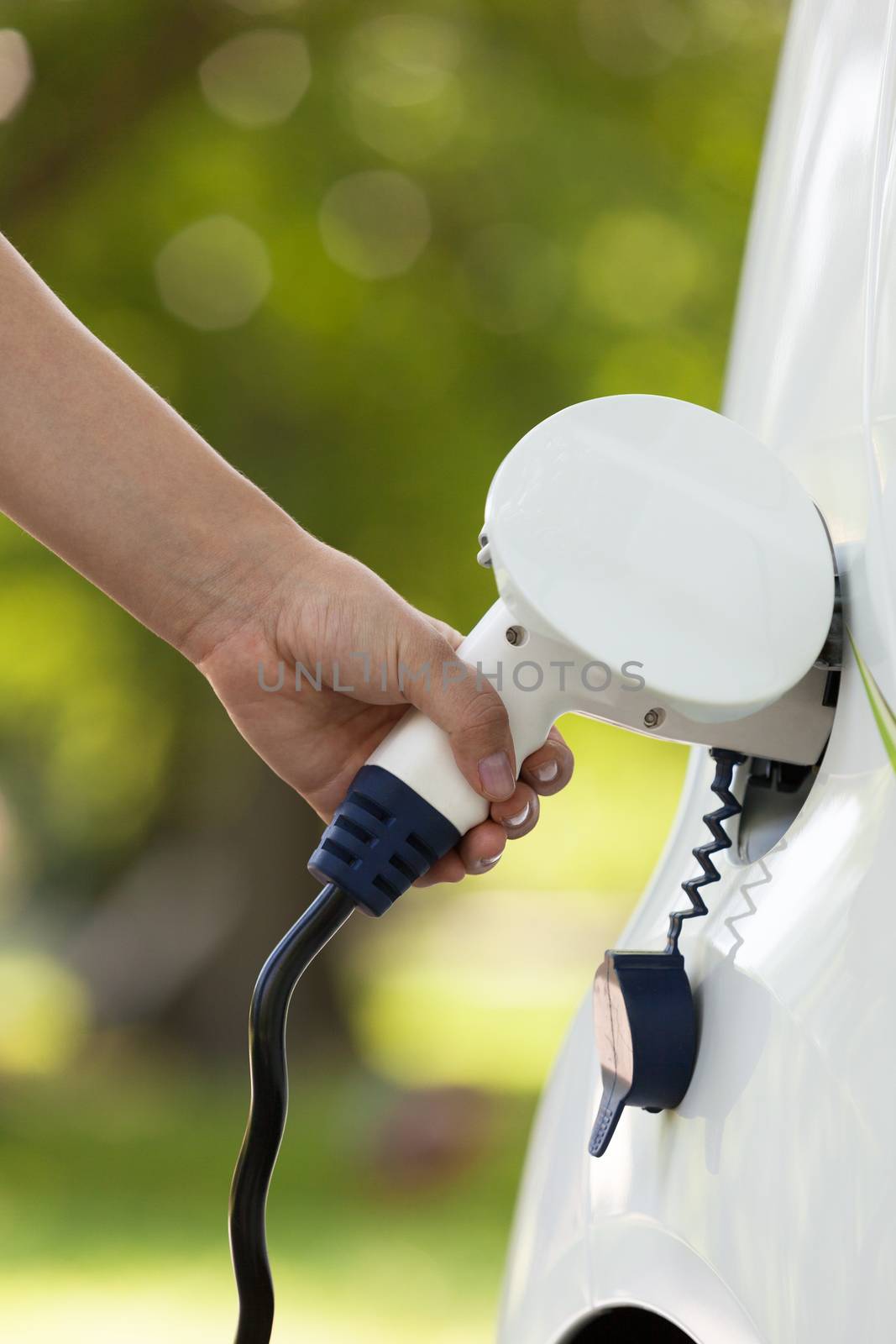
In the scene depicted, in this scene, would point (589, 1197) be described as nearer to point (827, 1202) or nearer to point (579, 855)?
point (827, 1202)

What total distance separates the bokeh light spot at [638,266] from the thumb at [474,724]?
165 inches

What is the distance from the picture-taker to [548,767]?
0.92m

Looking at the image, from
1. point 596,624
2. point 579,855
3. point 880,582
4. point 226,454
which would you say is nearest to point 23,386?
point 596,624

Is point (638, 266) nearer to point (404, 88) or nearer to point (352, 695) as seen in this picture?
point (404, 88)

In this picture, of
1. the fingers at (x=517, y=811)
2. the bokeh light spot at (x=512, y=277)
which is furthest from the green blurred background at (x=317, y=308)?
the fingers at (x=517, y=811)

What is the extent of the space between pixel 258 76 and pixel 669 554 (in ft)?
15.3

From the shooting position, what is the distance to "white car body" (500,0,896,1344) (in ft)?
1.55

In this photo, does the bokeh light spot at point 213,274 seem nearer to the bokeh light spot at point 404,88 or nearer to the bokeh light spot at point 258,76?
the bokeh light spot at point 258,76

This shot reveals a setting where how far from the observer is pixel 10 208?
4.52 m

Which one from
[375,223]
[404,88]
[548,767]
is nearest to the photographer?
[548,767]

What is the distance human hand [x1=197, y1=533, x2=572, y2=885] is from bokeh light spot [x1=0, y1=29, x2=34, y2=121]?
14.3ft

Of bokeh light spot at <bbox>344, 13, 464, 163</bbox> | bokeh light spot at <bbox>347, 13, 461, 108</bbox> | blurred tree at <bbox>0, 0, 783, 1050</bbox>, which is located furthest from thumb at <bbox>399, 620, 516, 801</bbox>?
bokeh light spot at <bbox>347, 13, 461, 108</bbox>

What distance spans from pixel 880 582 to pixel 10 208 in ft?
15.1

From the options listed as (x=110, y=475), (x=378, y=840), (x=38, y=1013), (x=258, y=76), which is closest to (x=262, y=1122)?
(x=378, y=840)
